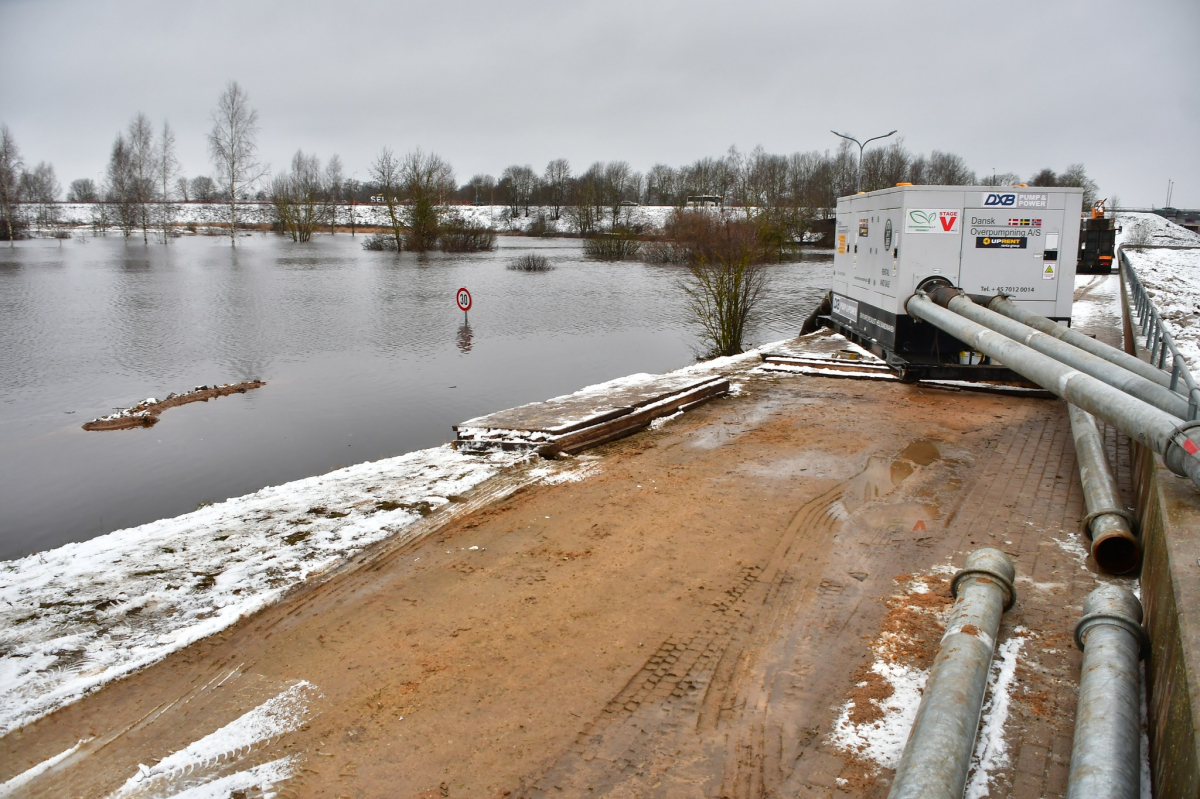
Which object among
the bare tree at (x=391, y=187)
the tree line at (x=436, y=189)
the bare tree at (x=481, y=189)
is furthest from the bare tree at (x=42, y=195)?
the bare tree at (x=481, y=189)

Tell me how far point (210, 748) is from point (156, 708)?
656mm

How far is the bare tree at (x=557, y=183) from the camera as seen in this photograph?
111438 millimetres

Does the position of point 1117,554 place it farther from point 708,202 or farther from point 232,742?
point 708,202

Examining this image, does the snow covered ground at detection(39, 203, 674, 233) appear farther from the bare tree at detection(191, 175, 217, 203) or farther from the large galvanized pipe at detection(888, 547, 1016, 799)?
the large galvanized pipe at detection(888, 547, 1016, 799)

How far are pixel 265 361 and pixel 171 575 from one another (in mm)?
14342

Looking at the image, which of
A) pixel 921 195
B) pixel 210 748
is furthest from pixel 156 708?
pixel 921 195

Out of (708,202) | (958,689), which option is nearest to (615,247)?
(708,202)

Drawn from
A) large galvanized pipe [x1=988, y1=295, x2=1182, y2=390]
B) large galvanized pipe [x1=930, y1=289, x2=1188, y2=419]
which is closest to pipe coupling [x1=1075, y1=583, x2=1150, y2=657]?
large galvanized pipe [x1=930, y1=289, x2=1188, y2=419]

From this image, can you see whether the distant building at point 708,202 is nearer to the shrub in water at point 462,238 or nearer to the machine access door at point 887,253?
the shrub in water at point 462,238

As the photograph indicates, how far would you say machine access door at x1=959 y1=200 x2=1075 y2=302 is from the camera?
1243 centimetres

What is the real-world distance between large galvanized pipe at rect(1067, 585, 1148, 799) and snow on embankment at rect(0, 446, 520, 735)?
5306mm

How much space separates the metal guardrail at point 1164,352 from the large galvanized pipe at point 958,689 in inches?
79.1

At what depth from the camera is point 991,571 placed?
564 centimetres

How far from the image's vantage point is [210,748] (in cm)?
437
